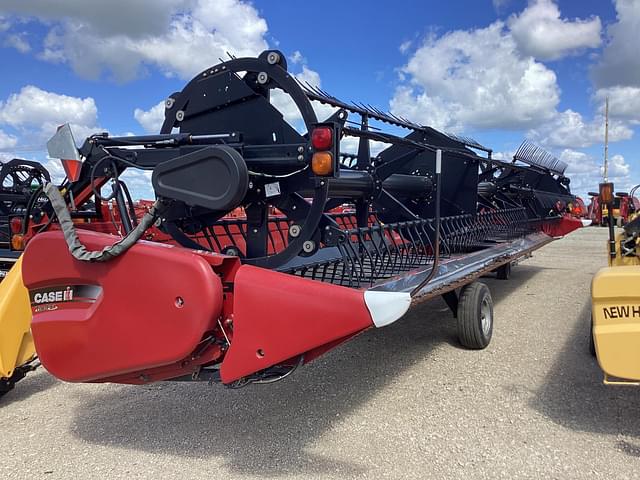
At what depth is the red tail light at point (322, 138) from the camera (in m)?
2.86

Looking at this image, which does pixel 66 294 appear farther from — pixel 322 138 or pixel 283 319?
pixel 322 138

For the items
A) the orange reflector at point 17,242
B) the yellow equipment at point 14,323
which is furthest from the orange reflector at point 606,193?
the orange reflector at point 17,242

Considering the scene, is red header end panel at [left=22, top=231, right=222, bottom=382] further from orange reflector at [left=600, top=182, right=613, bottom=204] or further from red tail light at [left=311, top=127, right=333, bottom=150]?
orange reflector at [left=600, top=182, right=613, bottom=204]

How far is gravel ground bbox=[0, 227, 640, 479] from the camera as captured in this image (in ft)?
9.85

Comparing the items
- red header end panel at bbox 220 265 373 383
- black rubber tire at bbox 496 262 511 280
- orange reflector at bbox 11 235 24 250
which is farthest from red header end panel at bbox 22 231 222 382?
black rubber tire at bbox 496 262 511 280

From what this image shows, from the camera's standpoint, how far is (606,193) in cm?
419

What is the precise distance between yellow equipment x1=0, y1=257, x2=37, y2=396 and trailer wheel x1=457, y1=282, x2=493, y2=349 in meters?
3.63

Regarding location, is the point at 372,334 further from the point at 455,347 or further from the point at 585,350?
the point at 585,350

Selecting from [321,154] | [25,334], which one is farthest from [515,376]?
[25,334]

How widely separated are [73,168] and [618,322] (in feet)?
10.9

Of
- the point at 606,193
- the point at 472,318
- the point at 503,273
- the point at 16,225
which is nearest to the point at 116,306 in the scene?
the point at 472,318

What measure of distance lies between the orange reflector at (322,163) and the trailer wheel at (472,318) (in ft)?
9.29

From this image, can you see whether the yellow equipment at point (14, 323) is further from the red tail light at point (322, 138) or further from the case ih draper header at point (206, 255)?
the red tail light at point (322, 138)

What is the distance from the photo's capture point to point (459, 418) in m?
3.61
